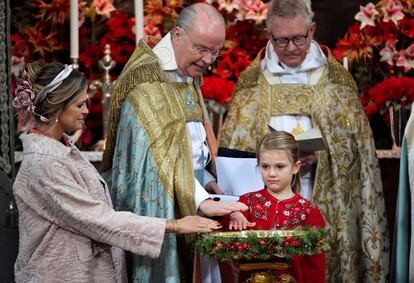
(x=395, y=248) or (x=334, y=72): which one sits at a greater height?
(x=334, y=72)

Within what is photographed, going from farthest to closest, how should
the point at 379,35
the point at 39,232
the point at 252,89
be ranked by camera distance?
1. the point at 379,35
2. the point at 252,89
3. the point at 39,232

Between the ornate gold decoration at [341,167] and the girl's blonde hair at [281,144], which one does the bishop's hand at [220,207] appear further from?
the ornate gold decoration at [341,167]

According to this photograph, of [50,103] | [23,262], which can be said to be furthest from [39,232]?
[50,103]

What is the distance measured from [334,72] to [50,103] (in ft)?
7.13

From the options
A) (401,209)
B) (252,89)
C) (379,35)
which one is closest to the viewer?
(401,209)

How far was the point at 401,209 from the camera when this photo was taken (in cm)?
636

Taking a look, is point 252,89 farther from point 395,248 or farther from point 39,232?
point 39,232

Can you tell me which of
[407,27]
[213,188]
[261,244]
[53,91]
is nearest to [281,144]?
[213,188]

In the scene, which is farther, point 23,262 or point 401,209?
point 401,209

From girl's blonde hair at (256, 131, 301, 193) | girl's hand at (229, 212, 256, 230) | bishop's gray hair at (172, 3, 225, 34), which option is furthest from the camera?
bishop's gray hair at (172, 3, 225, 34)

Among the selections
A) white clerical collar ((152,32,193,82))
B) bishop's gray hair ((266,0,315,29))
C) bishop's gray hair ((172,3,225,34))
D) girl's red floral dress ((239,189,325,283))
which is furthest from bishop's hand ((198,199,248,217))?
bishop's gray hair ((266,0,315,29))

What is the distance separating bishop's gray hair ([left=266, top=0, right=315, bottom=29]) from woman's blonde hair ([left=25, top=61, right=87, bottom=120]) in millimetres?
1754

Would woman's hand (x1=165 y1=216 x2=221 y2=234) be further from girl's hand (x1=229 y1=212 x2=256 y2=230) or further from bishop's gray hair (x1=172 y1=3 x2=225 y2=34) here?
bishop's gray hair (x1=172 y1=3 x2=225 y2=34)

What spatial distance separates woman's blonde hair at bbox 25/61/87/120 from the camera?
502 centimetres
